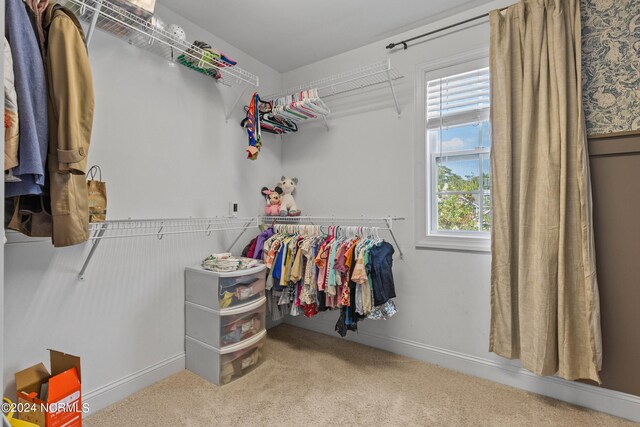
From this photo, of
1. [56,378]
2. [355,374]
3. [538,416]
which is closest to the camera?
[56,378]

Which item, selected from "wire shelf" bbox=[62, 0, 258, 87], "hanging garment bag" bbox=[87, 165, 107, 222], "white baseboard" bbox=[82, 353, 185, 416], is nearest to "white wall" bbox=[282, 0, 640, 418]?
"wire shelf" bbox=[62, 0, 258, 87]

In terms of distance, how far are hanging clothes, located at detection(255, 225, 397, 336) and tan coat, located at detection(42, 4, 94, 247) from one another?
137cm

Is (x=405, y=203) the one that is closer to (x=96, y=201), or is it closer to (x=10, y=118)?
(x=96, y=201)

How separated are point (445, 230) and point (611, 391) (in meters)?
1.26

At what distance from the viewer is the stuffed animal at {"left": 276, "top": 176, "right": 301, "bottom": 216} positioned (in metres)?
2.83

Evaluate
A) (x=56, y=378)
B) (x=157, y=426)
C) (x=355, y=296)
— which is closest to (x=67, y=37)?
(x=56, y=378)

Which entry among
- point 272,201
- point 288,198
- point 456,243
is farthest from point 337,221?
point 456,243

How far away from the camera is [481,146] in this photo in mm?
2205

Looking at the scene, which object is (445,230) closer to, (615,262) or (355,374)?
(615,262)

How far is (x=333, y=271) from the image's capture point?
2.20m

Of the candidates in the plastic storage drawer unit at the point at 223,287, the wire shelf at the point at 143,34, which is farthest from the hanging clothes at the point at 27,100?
the plastic storage drawer unit at the point at 223,287

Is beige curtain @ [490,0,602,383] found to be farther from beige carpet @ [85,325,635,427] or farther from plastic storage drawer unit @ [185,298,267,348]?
plastic storage drawer unit @ [185,298,267,348]

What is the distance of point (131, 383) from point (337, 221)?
1.83 metres

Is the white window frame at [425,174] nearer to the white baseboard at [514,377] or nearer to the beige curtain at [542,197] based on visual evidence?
the beige curtain at [542,197]
